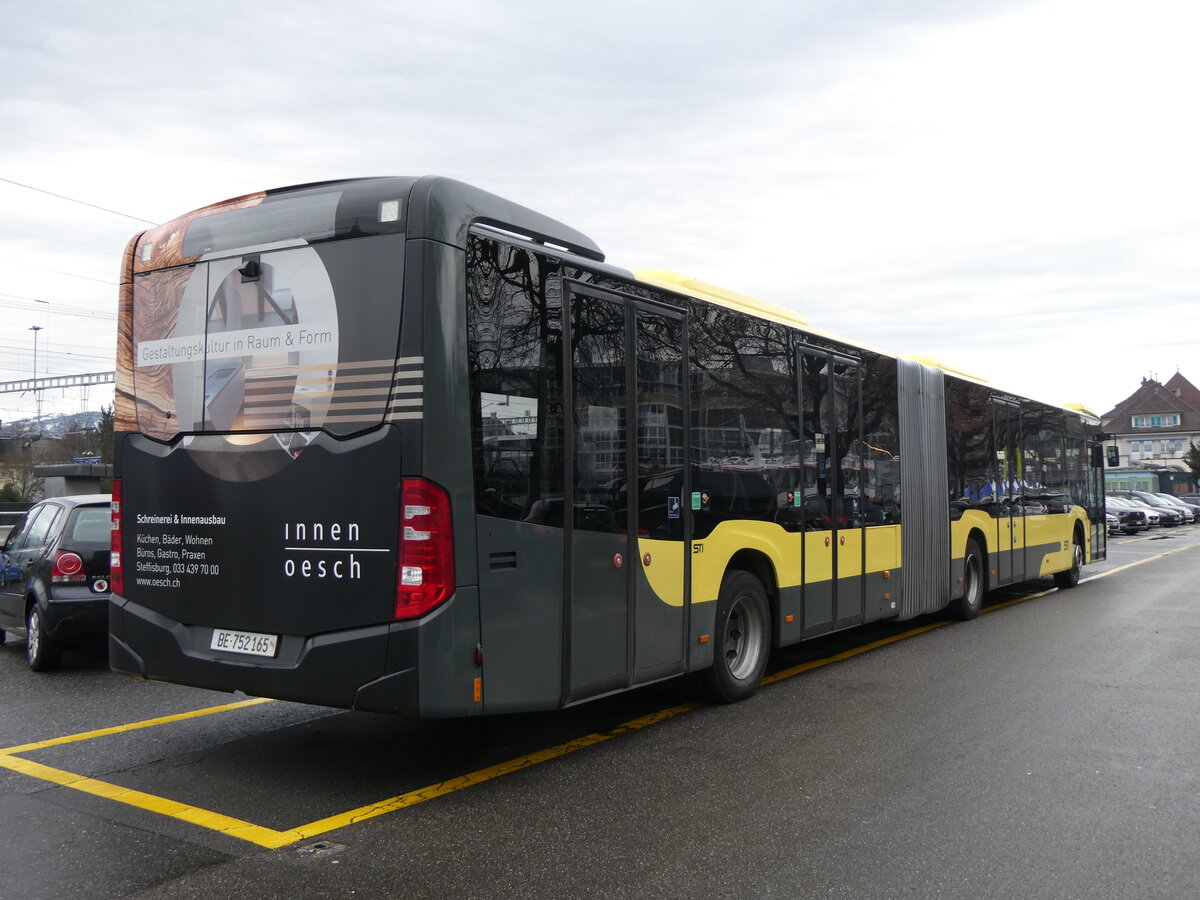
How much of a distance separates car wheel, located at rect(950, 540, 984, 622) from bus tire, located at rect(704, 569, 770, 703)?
5.38 m

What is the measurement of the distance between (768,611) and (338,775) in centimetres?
365

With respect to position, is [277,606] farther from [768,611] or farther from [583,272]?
[768,611]

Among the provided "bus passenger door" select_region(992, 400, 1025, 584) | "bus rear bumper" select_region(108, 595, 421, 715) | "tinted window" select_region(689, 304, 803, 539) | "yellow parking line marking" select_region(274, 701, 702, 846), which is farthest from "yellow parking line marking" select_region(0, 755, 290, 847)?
"bus passenger door" select_region(992, 400, 1025, 584)

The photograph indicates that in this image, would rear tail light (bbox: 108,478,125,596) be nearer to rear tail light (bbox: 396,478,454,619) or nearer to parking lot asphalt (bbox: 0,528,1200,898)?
parking lot asphalt (bbox: 0,528,1200,898)

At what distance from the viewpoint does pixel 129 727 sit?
22.4 feet

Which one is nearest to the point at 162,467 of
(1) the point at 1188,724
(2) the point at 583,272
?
(2) the point at 583,272

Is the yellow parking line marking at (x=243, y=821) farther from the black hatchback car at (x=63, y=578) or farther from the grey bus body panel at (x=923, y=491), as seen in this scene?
the grey bus body panel at (x=923, y=491)

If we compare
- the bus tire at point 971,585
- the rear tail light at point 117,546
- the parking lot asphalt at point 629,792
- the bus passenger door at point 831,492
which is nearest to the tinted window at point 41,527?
the parking lot asphalt at point 629,792

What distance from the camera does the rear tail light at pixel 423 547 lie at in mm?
4922

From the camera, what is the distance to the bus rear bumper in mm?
4934

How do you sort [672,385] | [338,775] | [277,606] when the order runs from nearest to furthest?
[277,606]
[338,775]
[672,385]

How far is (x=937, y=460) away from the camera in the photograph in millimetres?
11695

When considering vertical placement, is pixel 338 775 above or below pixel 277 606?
below

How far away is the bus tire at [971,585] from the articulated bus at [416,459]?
19.4 feet
